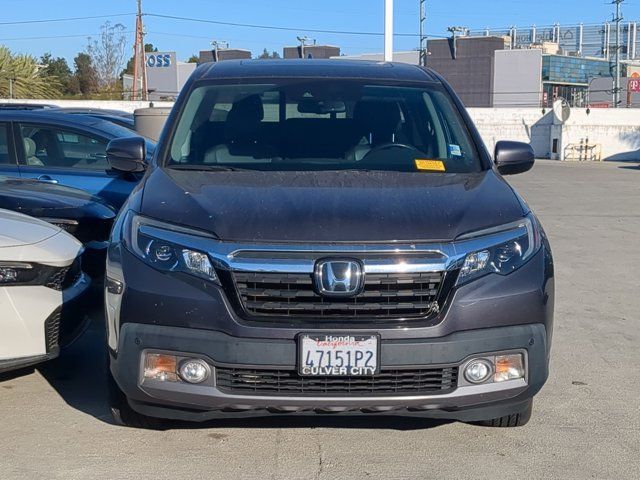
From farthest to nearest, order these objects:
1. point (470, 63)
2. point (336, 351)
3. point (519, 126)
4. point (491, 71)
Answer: point (470, 63), point (491, 71), point (519, 126), point (336, 351)

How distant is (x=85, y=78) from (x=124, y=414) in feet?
202

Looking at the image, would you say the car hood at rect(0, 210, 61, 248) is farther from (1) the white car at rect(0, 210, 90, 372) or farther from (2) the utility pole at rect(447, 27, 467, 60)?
(2) the utility pole at rect(447, 27, 467, 60)

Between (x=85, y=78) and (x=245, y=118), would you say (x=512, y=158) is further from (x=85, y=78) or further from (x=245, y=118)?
(x=85, y=78)

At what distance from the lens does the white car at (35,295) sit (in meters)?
4.29

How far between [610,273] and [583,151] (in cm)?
2882

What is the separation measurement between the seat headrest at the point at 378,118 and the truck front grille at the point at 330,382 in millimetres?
1704

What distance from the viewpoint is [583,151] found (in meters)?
36.2

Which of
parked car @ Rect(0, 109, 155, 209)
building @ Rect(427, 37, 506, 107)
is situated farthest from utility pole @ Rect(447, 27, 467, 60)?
parked car @ Rect(0, 109, 155, 209)

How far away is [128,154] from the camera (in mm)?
4961

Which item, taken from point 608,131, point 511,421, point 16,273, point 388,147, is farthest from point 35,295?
point 608,131

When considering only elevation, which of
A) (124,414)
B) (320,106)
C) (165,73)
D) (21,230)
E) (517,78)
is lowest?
(124,414)

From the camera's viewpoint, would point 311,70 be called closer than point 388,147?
No

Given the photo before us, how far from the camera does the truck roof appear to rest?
522 cm

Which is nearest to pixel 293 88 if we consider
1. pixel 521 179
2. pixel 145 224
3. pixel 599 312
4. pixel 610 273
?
pixel 145 224
